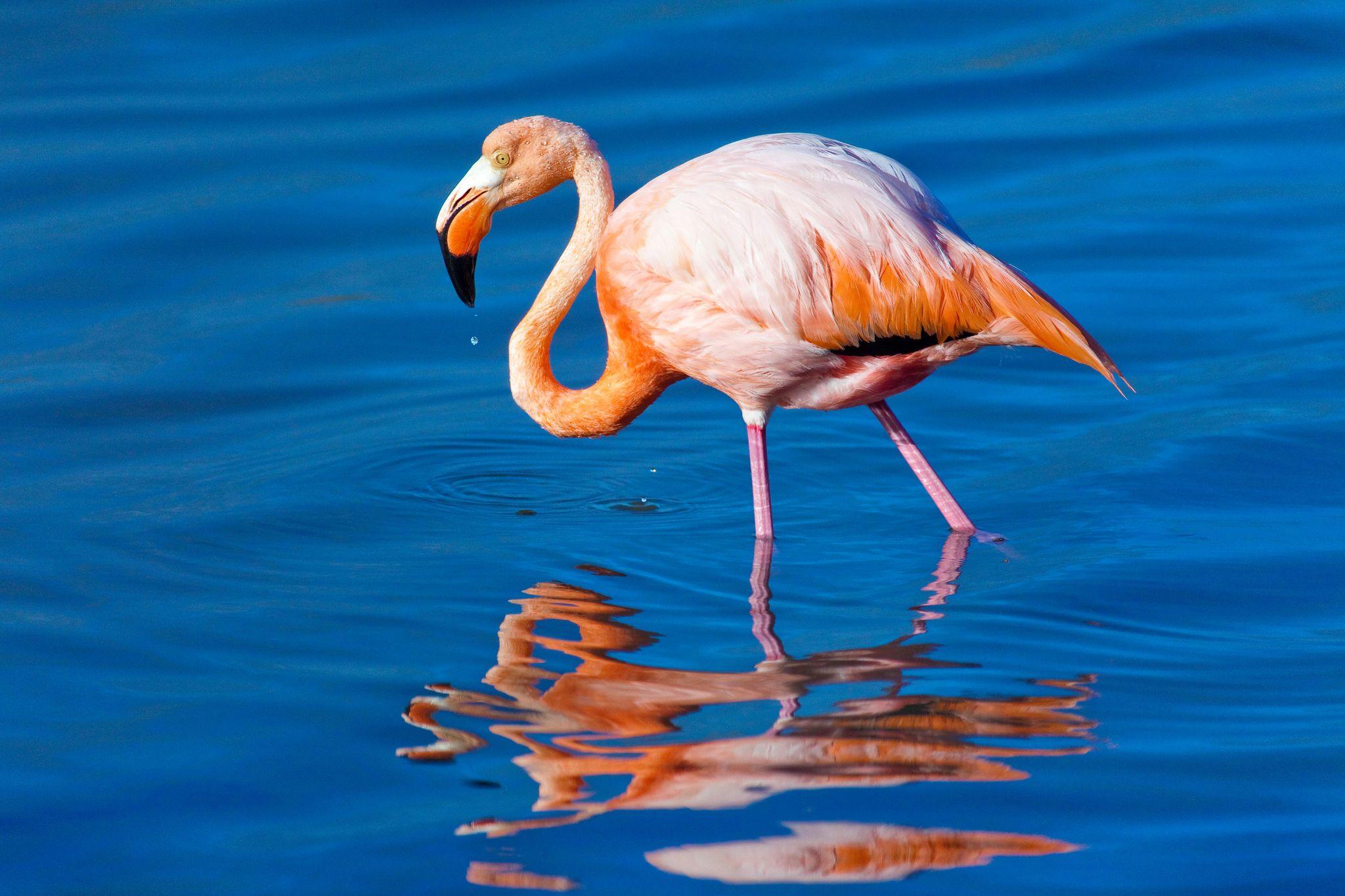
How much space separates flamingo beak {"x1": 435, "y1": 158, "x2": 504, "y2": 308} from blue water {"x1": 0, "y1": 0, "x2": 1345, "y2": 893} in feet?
2.70

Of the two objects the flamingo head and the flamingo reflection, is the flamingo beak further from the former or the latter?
the flamingo reflection

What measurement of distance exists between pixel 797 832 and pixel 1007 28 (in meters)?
9.11

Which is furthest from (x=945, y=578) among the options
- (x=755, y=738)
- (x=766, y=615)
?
(x=755, y=738)

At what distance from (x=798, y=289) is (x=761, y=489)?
0.69m

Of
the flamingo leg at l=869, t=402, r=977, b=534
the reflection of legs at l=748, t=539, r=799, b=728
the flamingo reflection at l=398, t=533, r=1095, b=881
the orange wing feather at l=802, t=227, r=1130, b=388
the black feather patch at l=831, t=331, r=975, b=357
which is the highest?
the orange wing feather at l=802, t=227, r=1130, b=388

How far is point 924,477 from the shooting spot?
5.25m

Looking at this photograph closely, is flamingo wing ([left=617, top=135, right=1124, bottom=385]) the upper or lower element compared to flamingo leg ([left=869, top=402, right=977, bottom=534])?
upper

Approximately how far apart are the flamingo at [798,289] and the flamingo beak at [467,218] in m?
0.12

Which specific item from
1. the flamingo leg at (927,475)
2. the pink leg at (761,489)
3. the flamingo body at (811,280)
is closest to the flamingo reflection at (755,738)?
the pink leg at (761,489)

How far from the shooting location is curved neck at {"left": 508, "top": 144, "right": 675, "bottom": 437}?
5.29 metres

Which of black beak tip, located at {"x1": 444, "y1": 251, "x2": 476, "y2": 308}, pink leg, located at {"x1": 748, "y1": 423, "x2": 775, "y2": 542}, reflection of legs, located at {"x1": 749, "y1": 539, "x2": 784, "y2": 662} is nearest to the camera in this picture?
reflection of legs, located at {"x1": 749, "y1": 539, "x2": 784, "y2": 662}

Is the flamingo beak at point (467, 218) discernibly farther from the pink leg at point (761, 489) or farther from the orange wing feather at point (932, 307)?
the orange wing feather at point (932, 307)

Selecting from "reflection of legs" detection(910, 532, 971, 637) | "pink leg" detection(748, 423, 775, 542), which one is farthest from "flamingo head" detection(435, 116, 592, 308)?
"reflection of legs" detection(910, 532, 971, 637)

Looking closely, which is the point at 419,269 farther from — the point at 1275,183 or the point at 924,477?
the point at 1275,183
